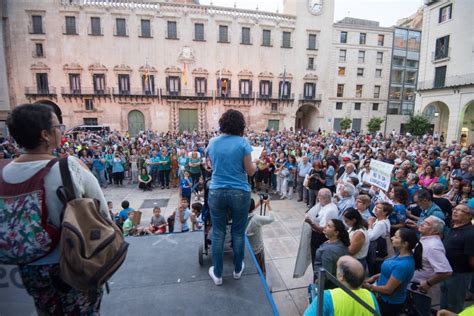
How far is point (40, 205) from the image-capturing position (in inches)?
54.9

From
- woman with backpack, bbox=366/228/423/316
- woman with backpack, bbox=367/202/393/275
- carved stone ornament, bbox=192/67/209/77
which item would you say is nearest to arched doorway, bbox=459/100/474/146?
carved stone ornament, bbox=192/67/209/77

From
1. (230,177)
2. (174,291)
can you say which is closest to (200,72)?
(230,177)

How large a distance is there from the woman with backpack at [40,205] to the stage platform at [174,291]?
0.75 metres

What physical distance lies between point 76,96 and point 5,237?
3128 cm

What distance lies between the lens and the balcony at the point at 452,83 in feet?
65.4

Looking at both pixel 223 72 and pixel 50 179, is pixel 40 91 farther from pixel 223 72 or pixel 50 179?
pixel 50 179

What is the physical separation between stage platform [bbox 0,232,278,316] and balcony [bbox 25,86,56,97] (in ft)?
100

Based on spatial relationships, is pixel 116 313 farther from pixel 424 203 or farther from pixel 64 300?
pixel 424 203

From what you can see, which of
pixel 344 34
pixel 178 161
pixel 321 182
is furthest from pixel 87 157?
pixel 344 34

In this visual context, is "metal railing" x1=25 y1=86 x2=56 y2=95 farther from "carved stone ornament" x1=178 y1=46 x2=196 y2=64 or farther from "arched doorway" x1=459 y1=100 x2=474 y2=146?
"arched doorway" x1=459 y1=100 x2=474 y2=146

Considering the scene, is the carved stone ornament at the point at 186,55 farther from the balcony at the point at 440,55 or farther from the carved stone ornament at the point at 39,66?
the balcony at the point at 440,55

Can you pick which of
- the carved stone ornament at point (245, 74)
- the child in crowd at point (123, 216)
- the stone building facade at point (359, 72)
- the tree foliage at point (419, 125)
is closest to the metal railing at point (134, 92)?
the carved stone ornament at point (245, 74)

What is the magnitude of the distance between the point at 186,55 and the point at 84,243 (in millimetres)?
30821

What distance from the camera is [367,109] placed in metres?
35.6
